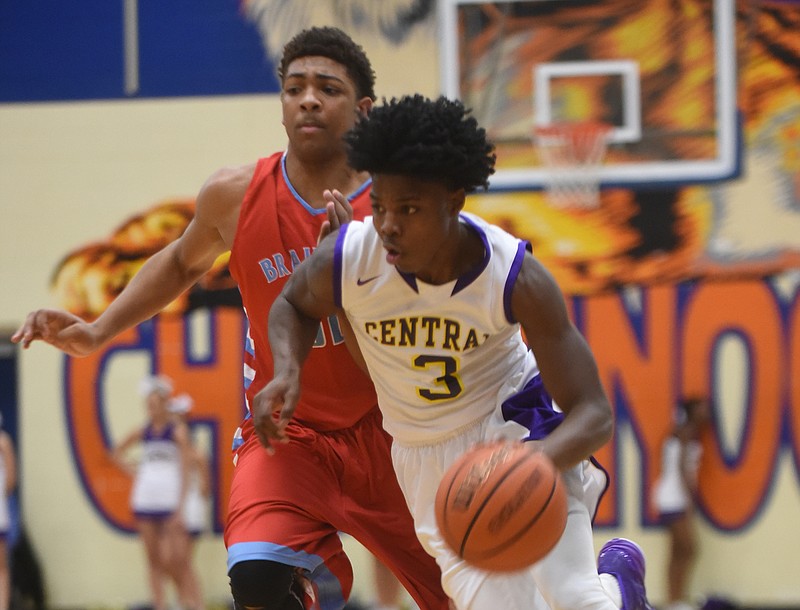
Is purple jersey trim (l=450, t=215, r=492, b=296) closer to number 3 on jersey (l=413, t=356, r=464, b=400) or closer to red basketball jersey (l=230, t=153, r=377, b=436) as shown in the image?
number 3 on jersey (l=413, t=356, r=464, b=400)

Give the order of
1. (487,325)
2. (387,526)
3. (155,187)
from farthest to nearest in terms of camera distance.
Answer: (155,187) < (387,526) < (487,325)

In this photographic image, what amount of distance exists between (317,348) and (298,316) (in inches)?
18.8

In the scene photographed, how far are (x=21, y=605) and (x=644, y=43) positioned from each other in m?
6.87

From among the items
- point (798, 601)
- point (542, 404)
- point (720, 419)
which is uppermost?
point (542, 404)

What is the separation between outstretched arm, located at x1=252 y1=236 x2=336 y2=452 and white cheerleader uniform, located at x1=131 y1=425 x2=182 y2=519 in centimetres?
617

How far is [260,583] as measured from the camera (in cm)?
385

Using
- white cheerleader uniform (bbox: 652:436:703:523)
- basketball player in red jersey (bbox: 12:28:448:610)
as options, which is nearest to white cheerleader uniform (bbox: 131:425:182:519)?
white cheerleader uniform (bbox: 652:436:703:523)

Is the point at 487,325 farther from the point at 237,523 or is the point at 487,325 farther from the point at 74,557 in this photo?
the point at 74,557

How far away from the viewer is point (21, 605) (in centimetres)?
993

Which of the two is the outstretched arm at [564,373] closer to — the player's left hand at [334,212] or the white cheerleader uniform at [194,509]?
the player's left hand at [334,212]

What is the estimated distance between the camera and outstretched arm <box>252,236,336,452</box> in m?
3.57

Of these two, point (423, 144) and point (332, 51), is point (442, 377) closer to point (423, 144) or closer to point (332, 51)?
point (423, 144)

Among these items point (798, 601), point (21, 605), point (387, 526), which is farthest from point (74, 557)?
point (387, 526)

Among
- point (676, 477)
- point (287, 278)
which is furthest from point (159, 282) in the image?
point (676, 477)
